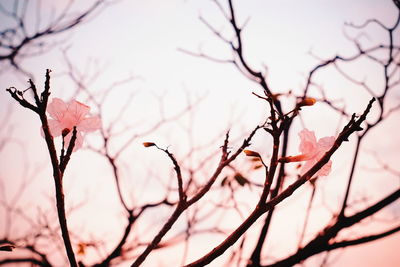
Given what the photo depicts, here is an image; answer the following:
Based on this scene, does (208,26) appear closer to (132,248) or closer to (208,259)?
(208,259)

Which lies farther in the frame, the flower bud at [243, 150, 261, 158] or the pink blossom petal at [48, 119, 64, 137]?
the pink blossom petal at [48, 119, 64, 137]

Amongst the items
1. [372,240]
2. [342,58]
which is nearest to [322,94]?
[342,58]

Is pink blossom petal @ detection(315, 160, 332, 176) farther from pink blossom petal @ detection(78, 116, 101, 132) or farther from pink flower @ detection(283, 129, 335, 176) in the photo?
pink blossom petal @ detection(78, 116, 101, 132)

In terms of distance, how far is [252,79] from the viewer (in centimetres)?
452

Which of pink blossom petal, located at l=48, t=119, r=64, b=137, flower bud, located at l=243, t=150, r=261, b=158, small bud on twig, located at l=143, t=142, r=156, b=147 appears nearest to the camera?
flower bud, located at l=243, t=150, r=261, b=158

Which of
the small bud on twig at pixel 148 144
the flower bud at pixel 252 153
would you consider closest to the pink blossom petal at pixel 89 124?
the small bud on twig at pixel 148 144

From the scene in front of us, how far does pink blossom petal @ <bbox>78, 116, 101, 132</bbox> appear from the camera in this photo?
5.55 ft

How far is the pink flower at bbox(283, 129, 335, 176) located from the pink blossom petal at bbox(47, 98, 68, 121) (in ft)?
4.14

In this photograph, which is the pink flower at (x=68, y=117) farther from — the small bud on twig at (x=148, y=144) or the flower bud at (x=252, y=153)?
the flower bud at (x=252, y=153)

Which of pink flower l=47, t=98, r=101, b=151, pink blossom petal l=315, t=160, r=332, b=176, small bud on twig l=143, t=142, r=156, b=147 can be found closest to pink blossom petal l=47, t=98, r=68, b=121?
pink flower l=47, t=98, r=101, b=151

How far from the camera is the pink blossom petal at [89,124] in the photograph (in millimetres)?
1691

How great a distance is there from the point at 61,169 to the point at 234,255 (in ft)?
10.5

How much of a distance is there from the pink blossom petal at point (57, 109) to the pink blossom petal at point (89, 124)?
115mm

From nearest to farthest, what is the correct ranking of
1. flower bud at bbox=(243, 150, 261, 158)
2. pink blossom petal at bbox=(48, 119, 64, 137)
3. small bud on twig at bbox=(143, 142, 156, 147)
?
flower bud at bbox=(243, 150, 261, 158) → pink blossom petal at bbox=(48, 119, 64, 137) → small bud on twig at bbox=(143, 142, 156, 147)
